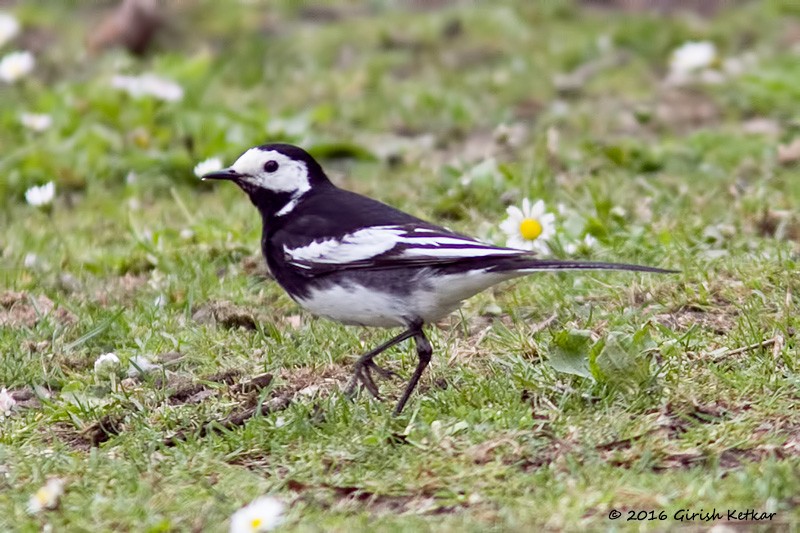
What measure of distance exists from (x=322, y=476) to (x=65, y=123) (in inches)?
206

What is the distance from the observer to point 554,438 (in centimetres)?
469

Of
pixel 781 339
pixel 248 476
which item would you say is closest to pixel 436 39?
pixel 781 339

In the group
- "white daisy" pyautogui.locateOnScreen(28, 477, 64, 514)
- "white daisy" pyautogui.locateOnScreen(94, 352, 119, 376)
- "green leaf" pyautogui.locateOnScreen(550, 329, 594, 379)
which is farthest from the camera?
"white daisy" pyautogui.locateOnScreen(94, 352, 119, 376)

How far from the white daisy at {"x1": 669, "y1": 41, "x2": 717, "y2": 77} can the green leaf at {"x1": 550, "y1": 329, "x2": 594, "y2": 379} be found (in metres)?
5.66

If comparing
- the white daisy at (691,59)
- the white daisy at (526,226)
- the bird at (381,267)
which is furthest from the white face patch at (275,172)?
the white daisy at (691,59)

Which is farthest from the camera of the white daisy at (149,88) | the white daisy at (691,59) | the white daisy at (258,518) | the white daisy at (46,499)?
the white daisy at (691,59)

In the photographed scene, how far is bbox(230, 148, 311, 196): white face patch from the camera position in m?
5.80

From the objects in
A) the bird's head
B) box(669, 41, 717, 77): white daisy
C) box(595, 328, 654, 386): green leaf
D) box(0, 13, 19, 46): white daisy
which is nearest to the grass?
box(595, 328, 654, 386): green leaf

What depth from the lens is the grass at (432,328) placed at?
14.7 feet

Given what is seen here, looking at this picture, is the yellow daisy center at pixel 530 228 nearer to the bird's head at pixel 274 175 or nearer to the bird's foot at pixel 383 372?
the bird's head at pixel 274 175

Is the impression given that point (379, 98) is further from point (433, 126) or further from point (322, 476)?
point (322, 476)

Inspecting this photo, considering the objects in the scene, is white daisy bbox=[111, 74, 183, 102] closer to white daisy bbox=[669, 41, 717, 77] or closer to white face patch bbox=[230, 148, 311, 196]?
white face patch bbox=[230, 148, 311, 196]

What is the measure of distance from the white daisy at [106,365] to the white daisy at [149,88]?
3.78 metres

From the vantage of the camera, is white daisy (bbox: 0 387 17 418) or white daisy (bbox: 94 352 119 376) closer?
white daisy (bbox: 0 387 17 418)
